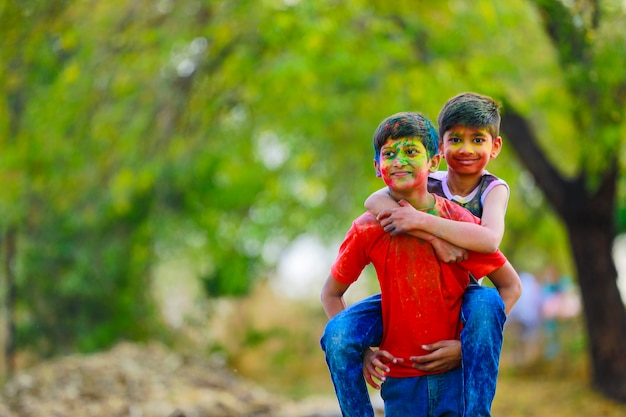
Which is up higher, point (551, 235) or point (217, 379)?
point (551, 235)

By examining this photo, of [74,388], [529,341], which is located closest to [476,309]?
[74,388]

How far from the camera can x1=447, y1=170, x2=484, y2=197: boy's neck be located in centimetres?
302

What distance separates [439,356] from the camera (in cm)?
279

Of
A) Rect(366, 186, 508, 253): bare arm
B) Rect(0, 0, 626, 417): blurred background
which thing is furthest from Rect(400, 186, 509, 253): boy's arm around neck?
Rect(0, 0, 626, 417): blurred background

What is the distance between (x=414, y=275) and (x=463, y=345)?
26 centimetres

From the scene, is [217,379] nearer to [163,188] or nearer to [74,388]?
[74,388]

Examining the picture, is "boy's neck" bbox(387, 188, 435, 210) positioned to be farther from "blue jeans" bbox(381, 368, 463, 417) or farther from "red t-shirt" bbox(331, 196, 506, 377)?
"blue jeans" bbox(381, 368, 463, 417)

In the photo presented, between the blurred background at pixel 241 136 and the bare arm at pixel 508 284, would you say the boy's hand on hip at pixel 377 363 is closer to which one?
the bare arm at pixel 508 284

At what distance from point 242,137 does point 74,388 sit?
164 inches

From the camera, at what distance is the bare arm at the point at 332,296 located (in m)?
2.99

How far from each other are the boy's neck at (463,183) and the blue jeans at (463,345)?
363 mm

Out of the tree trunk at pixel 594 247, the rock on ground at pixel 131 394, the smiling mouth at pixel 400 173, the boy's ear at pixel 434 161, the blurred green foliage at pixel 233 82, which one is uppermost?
the blurred green foliage at pixel 233 82

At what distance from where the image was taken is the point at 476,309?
9.01 feet

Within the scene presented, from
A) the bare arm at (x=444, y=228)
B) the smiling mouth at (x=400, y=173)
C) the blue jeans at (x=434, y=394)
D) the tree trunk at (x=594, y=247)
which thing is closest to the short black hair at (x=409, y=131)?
the smiling mouth at (x=400, y=173)
